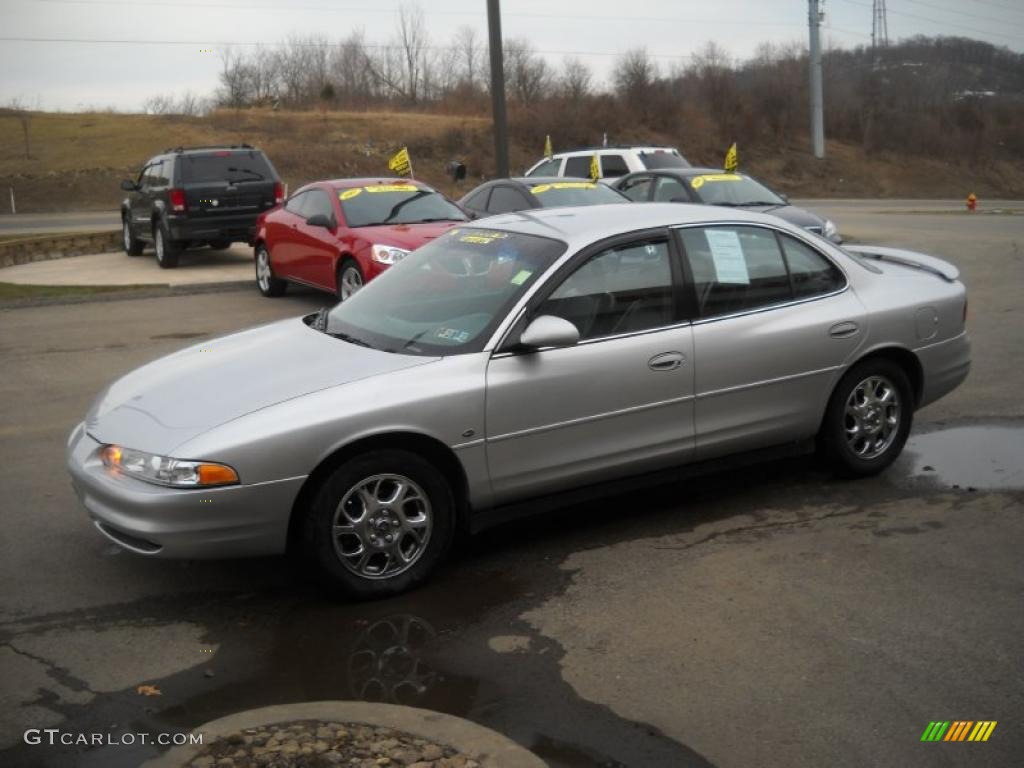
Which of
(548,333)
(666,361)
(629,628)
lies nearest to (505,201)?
(666,361)

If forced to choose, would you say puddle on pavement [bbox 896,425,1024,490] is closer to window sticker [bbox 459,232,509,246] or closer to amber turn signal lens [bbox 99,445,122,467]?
window sticker [bbox 459,232,509,246]

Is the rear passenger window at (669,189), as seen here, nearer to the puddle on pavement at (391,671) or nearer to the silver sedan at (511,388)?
the silver sedan at (511,388)

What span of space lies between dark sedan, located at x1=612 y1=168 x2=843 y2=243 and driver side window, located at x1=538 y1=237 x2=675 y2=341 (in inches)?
404

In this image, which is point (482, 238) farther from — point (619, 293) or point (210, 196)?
point (210, 196)

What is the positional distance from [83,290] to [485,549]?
11.7 meters

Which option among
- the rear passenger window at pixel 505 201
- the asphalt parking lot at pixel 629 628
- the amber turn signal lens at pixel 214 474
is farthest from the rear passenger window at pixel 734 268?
the rear passenger window at pixel 505 201

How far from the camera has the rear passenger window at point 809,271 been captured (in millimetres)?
6496

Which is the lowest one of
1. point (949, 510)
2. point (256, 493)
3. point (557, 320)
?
point (949, 510)

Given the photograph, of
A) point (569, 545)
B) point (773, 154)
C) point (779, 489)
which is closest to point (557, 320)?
point (569, 545)

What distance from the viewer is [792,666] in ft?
14.5

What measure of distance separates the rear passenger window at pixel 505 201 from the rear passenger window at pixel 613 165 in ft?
28.6

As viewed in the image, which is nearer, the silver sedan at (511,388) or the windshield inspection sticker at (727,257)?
the silver sedan at (511,388)

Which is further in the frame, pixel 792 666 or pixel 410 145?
pixel 410 145

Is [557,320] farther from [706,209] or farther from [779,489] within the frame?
[779,489]
